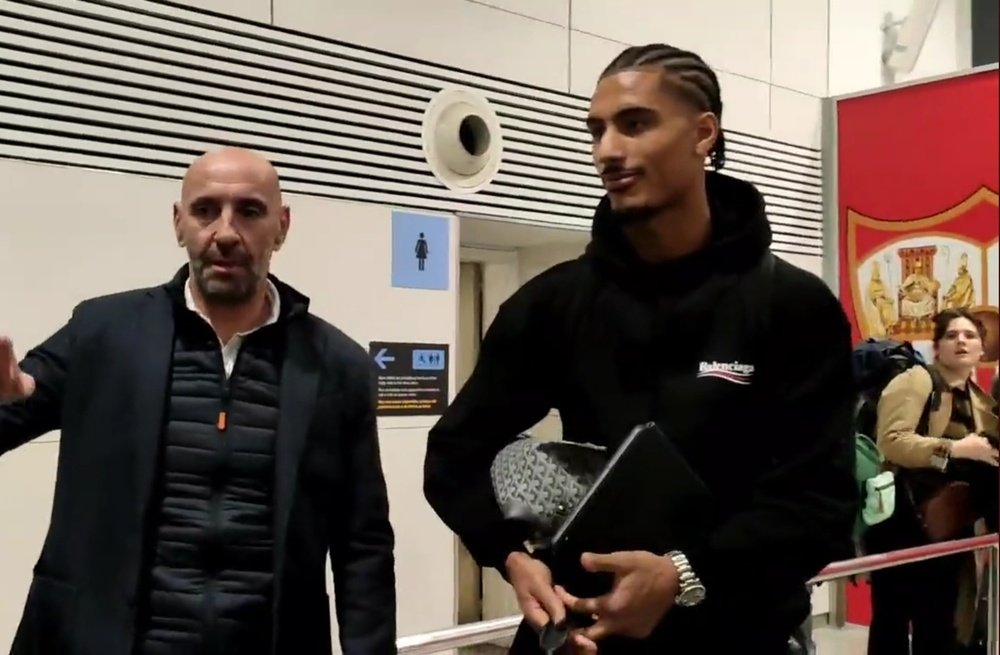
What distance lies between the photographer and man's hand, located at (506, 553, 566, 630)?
160 cm

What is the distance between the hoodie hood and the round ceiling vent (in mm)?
3077

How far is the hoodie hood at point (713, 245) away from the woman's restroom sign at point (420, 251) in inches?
116

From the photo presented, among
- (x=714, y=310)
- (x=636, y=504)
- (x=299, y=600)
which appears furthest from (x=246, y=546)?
(x=714, y=310)

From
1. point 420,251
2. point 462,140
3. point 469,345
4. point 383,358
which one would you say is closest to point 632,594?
point 383,358

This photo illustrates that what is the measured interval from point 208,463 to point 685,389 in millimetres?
890

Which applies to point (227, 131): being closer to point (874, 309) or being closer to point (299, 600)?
point (299, 600)

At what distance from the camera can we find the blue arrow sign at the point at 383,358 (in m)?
4.64

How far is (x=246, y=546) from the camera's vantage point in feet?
6.30

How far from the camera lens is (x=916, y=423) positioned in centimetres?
455

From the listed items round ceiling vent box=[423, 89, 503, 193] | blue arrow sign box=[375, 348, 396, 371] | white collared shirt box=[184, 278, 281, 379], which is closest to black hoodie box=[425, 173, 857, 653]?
white collared shirt box=[184, 278, 281, 379]

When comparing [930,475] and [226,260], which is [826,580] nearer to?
[930,475]

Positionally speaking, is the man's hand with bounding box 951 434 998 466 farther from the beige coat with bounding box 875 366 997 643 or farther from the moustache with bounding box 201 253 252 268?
the moustache with bounding box 201 253 252 268

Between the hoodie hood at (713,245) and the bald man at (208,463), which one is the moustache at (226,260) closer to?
the bald man at (208,463)

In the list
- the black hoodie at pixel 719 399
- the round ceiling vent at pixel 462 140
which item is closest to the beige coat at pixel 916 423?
the round ceiling vent at pixel 462 140
